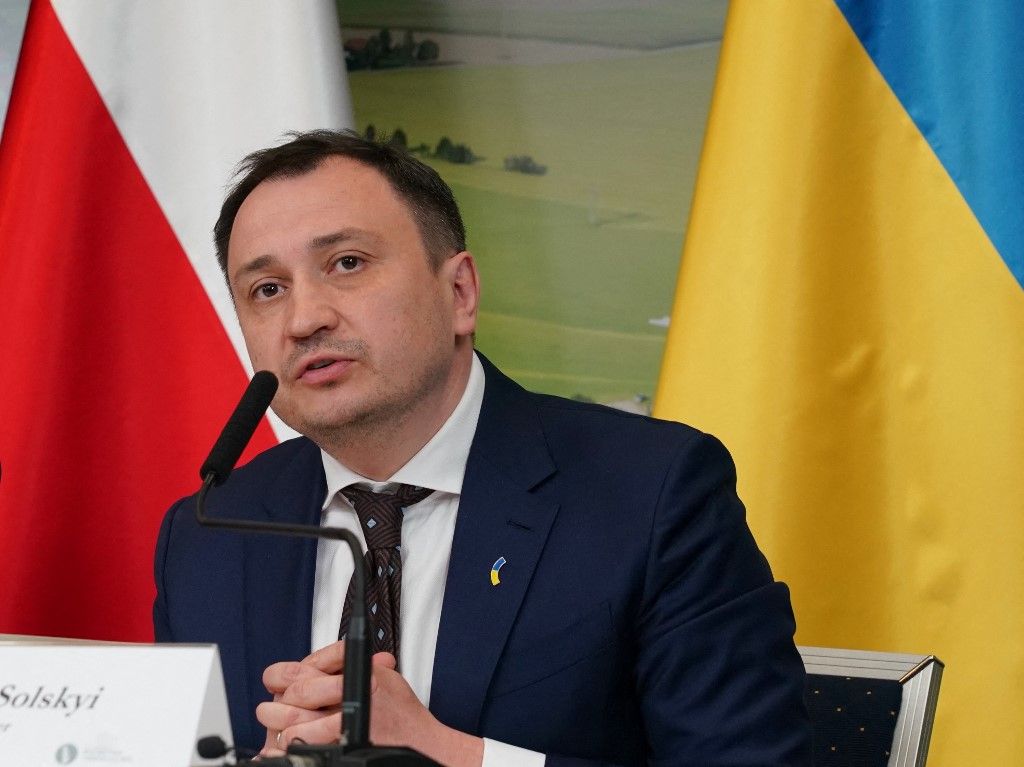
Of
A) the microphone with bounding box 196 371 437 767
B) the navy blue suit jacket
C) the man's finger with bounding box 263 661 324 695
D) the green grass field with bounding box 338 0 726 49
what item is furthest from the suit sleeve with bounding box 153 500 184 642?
the green grass field with bounding box 338 0 726 49

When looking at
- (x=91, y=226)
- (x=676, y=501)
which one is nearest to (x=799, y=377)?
(x=676, y=501)

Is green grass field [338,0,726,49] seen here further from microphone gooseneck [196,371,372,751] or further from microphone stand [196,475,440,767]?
microphone stand [196,475,440,767]

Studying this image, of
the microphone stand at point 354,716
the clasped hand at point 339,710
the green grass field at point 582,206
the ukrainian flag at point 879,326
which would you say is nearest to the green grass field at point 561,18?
the green grass field at point 582,206

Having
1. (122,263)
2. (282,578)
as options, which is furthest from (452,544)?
(122,263)

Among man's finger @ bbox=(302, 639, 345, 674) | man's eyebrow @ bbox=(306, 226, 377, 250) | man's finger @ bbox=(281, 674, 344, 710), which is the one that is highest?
man's eyebrow @ bbox=(306, 226, 377, 250)

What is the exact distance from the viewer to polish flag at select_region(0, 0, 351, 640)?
2.72 metres

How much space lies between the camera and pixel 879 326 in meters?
2.50

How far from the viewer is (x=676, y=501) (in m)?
1.92

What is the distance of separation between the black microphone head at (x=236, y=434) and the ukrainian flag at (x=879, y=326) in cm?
125

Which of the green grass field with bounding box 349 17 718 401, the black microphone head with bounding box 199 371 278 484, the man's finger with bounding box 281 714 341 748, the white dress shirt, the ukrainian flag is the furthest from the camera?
the green grass field with bounding box 349 17 718 401

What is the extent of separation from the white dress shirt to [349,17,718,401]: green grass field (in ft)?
3.14

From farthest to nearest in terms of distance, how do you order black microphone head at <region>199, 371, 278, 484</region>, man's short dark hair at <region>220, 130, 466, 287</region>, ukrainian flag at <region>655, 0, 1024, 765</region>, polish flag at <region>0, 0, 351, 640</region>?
polish flag at <region>0, 0, 351, 640</region> → ukrainian flag at <region>655, 0, 1024, 765</region> → man's short dark hair at <region>220, 130, 466, 287</region> → black microphone head at <region>199, 371, 278, 484</region>

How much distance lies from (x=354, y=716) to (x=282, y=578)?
0.98m

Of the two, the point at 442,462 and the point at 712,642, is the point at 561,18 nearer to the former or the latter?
the point at 442,462
